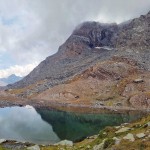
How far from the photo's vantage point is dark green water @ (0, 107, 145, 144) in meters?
109

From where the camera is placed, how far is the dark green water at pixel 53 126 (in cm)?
10931

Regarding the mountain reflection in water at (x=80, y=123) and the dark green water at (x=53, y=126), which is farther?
the mountain reflection in water at (x=80, y=123)

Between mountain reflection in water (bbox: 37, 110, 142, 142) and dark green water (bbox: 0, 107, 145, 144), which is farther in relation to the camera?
mountain reflection in water (bbox: 37, 110, 142, 142)

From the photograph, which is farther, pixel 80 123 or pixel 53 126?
pixel 80 123

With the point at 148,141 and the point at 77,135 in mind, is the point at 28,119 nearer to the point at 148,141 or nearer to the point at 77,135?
the point at 77,135

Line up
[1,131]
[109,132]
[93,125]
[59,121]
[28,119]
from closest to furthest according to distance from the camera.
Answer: [109,132], [1,131], [93,125], [59,121], [28,119]

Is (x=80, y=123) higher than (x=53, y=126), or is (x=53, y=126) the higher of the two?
(x=53, y=126)

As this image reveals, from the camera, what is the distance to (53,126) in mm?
143125

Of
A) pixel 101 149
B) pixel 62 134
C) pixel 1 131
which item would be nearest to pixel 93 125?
pixel 62 134

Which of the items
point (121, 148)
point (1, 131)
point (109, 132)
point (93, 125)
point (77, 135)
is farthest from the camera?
point (93, 125)

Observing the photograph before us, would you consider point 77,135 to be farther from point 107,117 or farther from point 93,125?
point 107,117

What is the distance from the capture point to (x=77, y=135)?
112 metres

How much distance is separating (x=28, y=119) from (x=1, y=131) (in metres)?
47.2

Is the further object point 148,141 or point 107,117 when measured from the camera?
point 107,117
